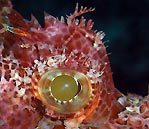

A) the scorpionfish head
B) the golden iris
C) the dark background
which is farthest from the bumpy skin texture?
the dark background

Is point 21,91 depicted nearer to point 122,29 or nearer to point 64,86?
point 64,86

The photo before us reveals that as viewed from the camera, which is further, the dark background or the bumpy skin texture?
the dark background

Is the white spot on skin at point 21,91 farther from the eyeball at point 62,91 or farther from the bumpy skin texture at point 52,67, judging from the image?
the eyeball at point 62,91

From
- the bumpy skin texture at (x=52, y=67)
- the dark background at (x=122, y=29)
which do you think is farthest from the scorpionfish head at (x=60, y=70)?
the dark background at (x=122, y=29)

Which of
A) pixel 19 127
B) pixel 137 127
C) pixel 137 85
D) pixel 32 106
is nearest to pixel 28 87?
pixel 32 106

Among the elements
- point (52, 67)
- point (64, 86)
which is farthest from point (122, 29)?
point (64, 86)

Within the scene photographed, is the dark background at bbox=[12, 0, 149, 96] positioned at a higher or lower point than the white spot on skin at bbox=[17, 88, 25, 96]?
higher

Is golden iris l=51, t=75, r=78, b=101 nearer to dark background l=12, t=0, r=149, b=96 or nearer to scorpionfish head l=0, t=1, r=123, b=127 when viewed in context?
scorpionfish head l=0, t=1, r=123, b=127
